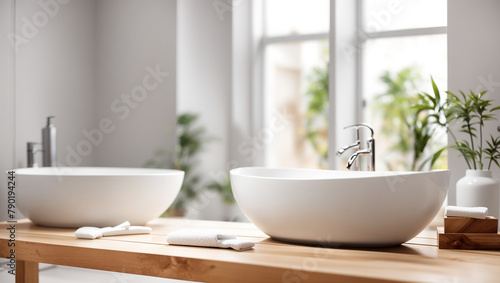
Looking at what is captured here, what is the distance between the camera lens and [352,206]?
4.76 ft

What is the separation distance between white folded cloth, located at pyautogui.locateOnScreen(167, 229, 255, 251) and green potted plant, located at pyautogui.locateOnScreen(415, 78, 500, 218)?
2.82 feet

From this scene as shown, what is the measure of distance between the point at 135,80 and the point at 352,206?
5.58 feet

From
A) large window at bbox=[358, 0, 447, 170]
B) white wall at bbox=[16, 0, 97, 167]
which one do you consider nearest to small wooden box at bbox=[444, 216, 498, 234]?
large window at bbox=[358, 0, 447, 170]

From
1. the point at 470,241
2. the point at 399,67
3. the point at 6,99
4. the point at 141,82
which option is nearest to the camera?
the point at 470,241

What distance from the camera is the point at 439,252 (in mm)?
1488

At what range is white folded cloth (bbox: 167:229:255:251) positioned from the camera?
5.01ft

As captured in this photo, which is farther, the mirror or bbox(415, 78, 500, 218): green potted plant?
the mirror

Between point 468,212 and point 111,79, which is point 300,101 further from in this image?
point 468,212

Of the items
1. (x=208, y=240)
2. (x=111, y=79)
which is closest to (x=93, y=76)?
(x=111, y=79)

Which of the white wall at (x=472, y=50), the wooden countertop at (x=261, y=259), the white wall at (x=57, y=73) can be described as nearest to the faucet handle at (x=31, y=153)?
the white wall at (x=57, y=73)

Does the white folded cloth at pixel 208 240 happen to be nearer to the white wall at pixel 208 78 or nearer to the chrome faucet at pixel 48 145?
the chrome faucet at pixel 48 145

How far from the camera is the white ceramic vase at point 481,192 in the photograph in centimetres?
187

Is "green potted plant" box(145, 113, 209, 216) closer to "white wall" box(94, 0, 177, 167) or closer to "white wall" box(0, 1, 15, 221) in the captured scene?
"white wall" box(94, 0, 177, 167)

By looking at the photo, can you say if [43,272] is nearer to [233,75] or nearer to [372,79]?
[233,75]
